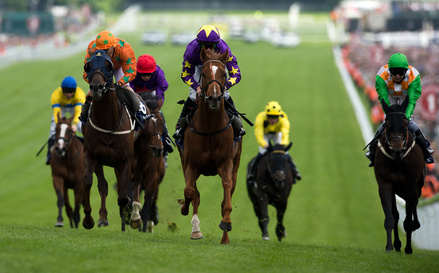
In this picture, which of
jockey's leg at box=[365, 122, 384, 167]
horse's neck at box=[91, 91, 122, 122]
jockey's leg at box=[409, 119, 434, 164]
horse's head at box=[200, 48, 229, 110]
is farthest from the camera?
jockey's leg at box=[365, 122, 384, 167]

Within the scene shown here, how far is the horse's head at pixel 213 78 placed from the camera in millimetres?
9539

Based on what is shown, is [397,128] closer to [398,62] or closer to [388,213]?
[398,62]

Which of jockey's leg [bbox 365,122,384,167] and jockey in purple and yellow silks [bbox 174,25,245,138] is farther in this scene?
jockey's leg [bbox 365,122,384,167]

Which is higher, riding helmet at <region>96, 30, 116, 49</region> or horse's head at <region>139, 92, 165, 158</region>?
riding helmet at <region>96, 30, 116, 49</region>

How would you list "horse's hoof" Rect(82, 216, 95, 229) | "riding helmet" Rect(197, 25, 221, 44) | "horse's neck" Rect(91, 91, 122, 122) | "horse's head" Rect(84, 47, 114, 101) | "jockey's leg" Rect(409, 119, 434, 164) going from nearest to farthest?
"horse's head" Rect(84, 47, 114, 101), "riding helmet" Rect(197, 25, 221, 44), "horse's neck" Rect(91, 91, 122, 122), "horse's hoof" Rect(82, 216, 95, 229), "jockey's leg" Rect(409, 119, 434, 164)

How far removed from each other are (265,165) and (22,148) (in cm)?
2116

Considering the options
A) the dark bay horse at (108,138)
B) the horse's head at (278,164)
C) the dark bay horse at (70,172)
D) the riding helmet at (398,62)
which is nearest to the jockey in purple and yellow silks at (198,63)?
the dark bay horse at (108,138)

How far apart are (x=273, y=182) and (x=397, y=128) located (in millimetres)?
4344

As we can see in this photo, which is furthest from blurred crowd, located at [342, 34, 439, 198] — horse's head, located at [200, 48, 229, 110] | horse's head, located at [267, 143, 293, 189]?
horse's head, located at [200, 48, 229, 110]

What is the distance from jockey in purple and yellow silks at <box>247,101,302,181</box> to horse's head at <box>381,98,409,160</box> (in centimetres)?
430

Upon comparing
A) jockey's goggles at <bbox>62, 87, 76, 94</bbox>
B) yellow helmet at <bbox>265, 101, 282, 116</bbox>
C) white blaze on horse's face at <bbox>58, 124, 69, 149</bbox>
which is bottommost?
white blaze on horse's face at <bbox>58, 124, 69, 149</bbox>

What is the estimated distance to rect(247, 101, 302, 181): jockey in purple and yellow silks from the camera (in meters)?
15.1

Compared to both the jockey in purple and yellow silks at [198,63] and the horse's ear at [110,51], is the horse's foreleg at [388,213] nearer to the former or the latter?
the jockey in purple and yellow silks at [198,63]

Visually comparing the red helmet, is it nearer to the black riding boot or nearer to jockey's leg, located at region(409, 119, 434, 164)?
the black riding boot
